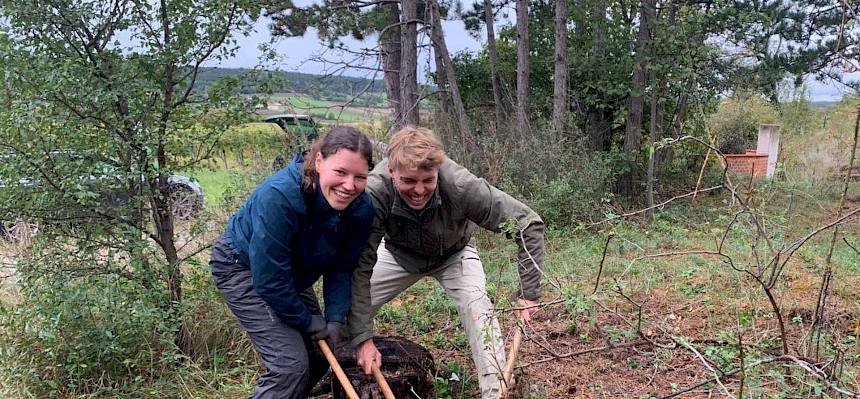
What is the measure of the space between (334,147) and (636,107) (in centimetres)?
840

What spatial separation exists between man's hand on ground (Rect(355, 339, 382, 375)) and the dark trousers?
242 millimetres

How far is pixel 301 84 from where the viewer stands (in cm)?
671

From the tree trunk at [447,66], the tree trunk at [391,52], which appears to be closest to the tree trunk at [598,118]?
the tree trunk at [447,66]

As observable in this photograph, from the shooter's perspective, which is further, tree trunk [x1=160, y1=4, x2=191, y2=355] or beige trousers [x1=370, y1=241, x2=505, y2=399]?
tree trunk [x1=160, y1=4, x2=191, y2=355]

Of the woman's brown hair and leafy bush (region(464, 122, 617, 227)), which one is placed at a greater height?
the woman's brown hair

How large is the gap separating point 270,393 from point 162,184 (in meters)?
1.70

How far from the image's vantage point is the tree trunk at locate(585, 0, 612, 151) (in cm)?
1030

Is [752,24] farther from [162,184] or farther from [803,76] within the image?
[162,184]

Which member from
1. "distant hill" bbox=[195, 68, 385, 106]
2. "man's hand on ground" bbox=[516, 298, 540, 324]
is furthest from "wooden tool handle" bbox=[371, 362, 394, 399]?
"distant hill" bbox=[195, 68, 385, 106]

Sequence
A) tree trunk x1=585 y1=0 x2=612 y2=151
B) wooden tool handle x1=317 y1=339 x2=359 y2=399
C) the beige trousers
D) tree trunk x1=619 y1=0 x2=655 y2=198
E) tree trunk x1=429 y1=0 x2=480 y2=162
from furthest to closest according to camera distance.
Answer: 1. tree trunk x1=585 y1=0 x2=612 y2=151
2. tree trunk x1=429 y1=0 x2=480 y2=162
3. tree trunk x1=619 y1=0 x2=655 y2=198
4. the beige trousers
5. wooden tool handle x1=317 y1=339 x2=359 y2=399

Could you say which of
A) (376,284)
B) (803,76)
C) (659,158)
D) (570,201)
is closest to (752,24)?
(803,76)

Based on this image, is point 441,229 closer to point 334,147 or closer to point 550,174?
point 334,147

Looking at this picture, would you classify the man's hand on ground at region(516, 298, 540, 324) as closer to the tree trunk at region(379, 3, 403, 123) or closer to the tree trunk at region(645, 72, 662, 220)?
the tree trunk at region(645, 72, 662, 220)

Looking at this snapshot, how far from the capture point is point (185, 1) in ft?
12.3
